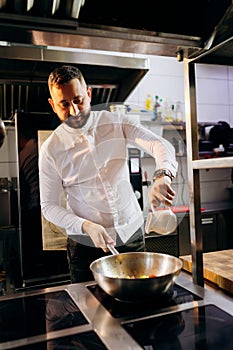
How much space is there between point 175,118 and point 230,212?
1.06 meters

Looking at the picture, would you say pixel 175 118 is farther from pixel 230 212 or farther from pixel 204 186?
pixel 230 212

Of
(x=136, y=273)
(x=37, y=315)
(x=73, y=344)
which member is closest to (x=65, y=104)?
(x=136, y=273)

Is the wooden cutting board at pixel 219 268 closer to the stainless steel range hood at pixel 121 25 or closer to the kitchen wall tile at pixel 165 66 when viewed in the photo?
the stainless steel range hood at pixel 121 25

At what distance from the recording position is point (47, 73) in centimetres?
189

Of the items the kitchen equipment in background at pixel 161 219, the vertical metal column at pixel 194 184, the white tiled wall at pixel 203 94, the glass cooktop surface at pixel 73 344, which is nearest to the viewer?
the glass cooktop surface at pixel 73 344

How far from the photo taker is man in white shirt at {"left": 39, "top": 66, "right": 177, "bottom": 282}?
4.38ft

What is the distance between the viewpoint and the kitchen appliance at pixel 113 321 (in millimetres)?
524

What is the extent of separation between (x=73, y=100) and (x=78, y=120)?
117 millimetres

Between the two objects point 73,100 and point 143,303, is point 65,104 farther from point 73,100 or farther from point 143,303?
point 143,303

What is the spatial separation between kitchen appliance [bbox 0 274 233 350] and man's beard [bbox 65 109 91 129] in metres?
0.85

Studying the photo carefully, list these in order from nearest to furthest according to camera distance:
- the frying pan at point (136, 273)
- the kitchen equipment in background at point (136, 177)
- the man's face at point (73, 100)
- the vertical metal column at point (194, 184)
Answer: the frying pan at point (136, 273), the vertical metal column at point (194, 184), the man's face at point (73, 100), the kitchen equipment in background at point (136, 177)

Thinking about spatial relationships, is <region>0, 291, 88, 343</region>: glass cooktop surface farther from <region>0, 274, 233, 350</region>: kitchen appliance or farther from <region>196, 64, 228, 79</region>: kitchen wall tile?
<region>196, 64, 228, 79</region>: kitchen wall tile

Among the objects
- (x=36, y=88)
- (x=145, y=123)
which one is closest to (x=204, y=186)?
(x=145, y=123)

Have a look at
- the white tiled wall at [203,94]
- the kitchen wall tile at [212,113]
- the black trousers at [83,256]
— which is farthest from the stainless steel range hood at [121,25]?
the kitchen wall tile at [212,113]
